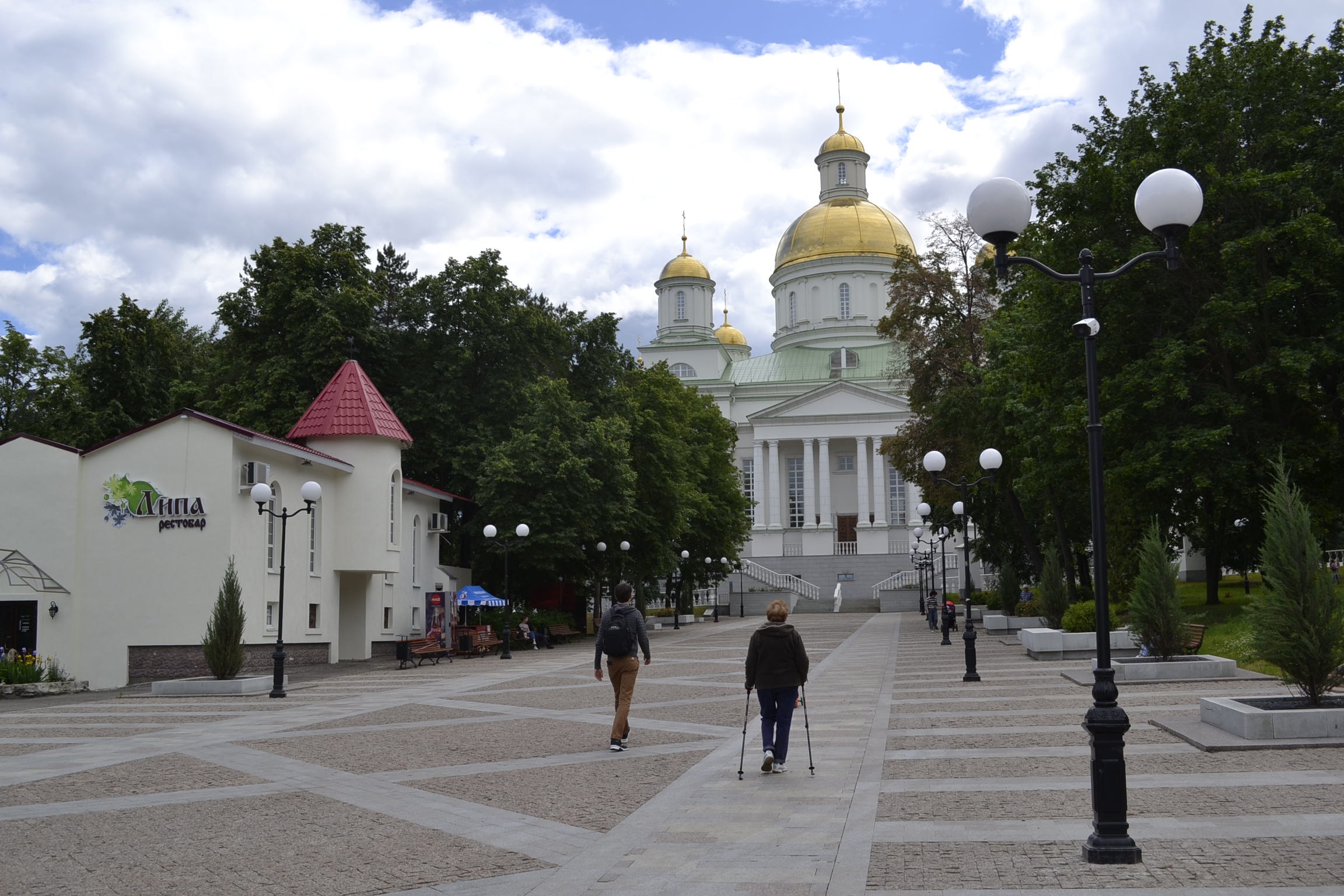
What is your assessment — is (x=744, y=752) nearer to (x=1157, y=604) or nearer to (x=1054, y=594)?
(x=1157, y=604)

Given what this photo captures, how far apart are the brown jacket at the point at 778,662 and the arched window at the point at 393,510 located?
22.8m

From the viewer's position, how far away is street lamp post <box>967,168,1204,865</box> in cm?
718

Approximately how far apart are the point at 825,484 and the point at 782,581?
12333 millimetres

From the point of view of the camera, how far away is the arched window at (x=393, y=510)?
32.3 m

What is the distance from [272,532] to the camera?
29.0m

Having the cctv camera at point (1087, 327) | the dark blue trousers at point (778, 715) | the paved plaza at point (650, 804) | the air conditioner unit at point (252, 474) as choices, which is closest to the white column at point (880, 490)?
the air conditioner unit at point (252, 474)

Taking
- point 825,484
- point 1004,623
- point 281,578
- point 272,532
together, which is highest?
point 825,484

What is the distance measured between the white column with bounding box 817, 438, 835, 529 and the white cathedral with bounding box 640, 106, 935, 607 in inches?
3.5

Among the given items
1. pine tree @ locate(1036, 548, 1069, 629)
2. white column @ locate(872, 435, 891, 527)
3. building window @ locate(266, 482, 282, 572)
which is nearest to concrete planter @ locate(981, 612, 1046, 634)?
pine tree @ locate(1036, 548, 1069, 629)

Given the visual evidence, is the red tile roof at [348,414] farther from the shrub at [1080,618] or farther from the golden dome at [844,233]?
the golden dome at [844,233]

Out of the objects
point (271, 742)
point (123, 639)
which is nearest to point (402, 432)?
point (123, 639)

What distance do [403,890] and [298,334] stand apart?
3576cm

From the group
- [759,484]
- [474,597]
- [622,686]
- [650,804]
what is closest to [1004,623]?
[474,597]

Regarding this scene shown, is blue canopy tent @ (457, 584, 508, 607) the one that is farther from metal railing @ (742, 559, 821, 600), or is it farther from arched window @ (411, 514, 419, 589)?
metal railing @ (742, 559, 821, 600)
